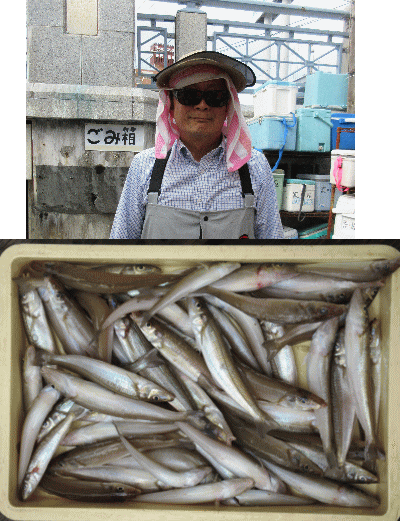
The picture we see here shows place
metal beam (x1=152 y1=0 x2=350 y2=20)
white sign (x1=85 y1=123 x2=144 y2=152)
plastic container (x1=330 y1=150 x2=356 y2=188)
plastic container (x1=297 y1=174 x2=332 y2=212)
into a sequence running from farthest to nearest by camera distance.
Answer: plastic container (x1=297 y1=174 x2=332 y2=212)
plastic container (x1=330 y1=150 x2=356 y2=188)
white sign (x1=85 y1=123 x2=144 y2=152)
metal beam (x1=152 y1=0 x2=350 y2=20)

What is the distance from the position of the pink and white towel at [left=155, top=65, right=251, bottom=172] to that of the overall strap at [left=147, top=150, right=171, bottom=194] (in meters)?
0.02

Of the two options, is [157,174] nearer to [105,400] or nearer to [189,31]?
[189,31]

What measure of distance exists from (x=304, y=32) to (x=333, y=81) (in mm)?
4297

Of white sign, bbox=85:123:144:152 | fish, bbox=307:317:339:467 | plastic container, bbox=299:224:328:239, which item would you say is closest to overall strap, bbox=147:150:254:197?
white sign, bbox=85:123:144:152

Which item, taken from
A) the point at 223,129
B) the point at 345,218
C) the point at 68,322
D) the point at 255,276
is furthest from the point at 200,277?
the point at 345,218

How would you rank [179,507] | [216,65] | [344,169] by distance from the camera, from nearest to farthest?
[179,507] < [216,65] < [344,169]

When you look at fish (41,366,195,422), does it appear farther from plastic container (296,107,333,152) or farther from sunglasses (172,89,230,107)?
plastic container (296,107,333,152)

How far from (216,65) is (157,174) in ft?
1.69

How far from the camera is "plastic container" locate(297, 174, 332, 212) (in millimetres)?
5633

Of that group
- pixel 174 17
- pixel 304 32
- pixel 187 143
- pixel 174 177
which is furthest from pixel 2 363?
pixel 304 32

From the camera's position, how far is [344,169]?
4.83 meters

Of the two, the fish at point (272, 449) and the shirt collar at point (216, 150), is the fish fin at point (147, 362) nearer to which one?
the fish at point (272, 449)

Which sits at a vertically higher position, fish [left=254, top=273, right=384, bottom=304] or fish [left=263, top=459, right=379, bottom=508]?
fish [left=254, top=273, right=384, bottom=304]

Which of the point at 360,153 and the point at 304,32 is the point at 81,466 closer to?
the point at 360,153
